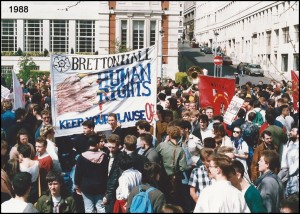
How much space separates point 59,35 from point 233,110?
2990cm

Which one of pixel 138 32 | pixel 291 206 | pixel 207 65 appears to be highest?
pixel 138 32

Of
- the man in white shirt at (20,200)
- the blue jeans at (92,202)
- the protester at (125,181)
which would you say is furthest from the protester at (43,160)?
the man in white shirt at (20,200)

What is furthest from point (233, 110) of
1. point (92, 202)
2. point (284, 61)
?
point (284, 61)

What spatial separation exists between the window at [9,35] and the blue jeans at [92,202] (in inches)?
1303

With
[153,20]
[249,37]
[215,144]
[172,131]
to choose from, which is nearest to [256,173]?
[215,144]

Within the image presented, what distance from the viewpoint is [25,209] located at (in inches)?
212

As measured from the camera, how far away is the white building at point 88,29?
124 ft

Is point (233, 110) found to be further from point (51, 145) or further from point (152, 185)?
point (152, 185)

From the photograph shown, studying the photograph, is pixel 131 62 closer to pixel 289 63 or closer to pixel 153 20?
pixel 153 20

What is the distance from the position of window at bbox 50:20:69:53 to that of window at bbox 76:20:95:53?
79 centimetres

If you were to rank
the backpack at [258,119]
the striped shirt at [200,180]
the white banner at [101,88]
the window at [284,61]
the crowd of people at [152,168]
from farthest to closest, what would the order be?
the window at [284,61]
the backpack at [258,119]
the white banner at [101,88]
the striped shirt at [200,180]
the crowd of people at [152,168]

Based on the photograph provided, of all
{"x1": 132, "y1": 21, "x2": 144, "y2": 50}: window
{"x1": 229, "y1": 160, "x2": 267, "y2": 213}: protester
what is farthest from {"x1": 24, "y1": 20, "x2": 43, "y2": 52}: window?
{"x1": 229, "y1": 160, "x2": 267, "y2": 213}: protester

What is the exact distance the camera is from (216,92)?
11.9 meters

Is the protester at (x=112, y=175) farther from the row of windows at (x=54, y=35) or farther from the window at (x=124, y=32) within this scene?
the row of windows at (x=54, y=35)
